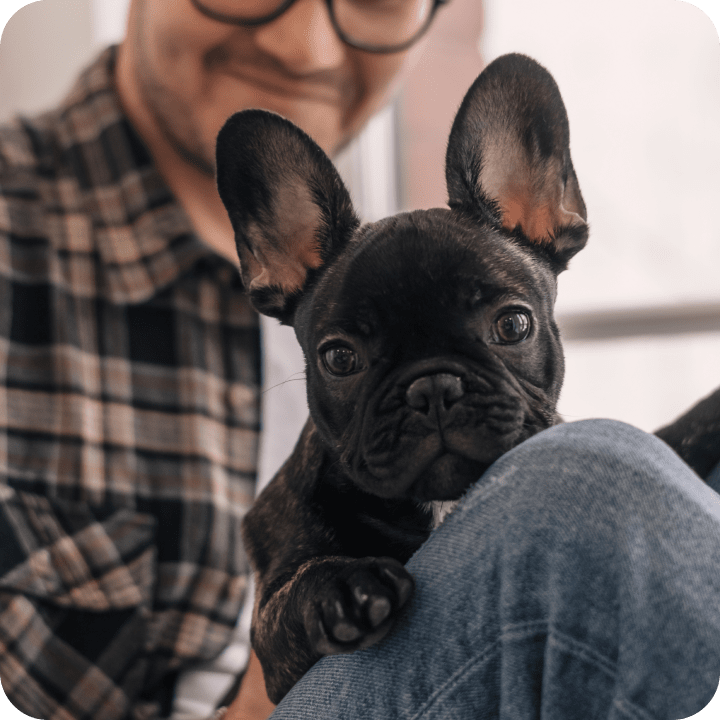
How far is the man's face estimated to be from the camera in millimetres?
1270

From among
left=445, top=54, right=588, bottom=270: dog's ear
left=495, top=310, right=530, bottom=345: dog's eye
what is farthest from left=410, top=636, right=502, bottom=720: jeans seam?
left=445, top=54, right=588, bottom=270: dog's ear

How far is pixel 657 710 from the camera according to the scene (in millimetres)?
475

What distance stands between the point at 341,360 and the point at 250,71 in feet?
2.88

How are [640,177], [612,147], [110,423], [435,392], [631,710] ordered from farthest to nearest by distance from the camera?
[640,177]
[612,147]
[110,423]
[435,392]
[631,710]

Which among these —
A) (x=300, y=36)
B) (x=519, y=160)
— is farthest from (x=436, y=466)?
(x=300, y=36)

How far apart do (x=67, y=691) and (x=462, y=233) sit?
1.23m

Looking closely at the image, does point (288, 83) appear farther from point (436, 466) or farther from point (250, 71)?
point (436, 466)

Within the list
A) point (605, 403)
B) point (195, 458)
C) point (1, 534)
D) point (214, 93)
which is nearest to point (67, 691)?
point (1, 534)

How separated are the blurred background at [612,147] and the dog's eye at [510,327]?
0.64m

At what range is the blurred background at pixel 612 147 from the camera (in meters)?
1.61

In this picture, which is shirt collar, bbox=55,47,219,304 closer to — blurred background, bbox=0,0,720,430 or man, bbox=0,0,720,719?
man, bbox=0,0,720,719

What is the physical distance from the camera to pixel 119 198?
61.9 inches

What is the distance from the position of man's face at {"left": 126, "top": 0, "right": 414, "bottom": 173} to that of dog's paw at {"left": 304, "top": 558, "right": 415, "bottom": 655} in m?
0.95

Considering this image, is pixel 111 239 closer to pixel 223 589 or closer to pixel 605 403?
pixel 223 589
